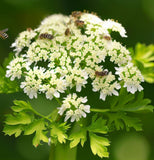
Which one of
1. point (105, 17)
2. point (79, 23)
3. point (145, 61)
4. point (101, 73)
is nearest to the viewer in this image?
point (101, 73)

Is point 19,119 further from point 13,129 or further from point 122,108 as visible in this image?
point 122,108

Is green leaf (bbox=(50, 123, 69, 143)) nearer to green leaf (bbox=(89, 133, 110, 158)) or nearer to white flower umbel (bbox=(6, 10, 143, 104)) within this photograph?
white flower umbel (bbox=(6, 10, 143, 104))

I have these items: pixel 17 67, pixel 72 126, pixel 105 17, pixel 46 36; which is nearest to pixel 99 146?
pixel 72 126

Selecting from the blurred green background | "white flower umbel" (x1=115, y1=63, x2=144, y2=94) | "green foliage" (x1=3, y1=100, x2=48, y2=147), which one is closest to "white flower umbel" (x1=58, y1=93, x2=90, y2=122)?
"green foliage" (x1=3, y1=100, x2=48, y2=147)

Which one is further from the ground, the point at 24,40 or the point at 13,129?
the point at 24,40

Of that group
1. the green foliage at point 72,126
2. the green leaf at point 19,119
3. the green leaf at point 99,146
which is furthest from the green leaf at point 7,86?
the green leaf at point 99,146

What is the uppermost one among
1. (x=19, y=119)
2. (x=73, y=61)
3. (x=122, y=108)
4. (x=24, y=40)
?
(x=24, y=40)

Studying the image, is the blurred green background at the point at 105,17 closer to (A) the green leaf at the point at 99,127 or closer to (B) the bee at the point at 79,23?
(B) the bee at the point at 79,23
